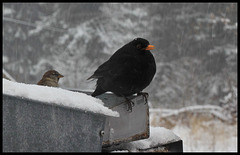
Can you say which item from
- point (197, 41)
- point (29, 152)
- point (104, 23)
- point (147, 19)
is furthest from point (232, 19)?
point (29, 152)

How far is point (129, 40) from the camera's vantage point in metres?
14.0

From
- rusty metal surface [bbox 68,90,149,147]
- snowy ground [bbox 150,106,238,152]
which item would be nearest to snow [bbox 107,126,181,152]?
rusty metal surface [bbox 68,90,149,147]

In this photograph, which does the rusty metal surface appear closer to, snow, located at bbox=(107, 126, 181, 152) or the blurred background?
snow, located at bbox=(107, 126, 181, 152)

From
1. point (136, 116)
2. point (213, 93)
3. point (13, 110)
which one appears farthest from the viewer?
point (213, 93)

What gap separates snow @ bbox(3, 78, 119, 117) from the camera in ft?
6.21

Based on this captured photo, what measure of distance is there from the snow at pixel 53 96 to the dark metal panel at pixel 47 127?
0.03m

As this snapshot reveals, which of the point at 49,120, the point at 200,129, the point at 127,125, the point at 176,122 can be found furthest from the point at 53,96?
the point at 176,122

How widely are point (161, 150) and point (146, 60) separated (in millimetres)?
763

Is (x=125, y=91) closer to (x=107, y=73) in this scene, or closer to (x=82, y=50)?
(x=107, y=73)

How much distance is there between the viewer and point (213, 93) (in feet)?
44.9

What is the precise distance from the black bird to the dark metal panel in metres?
0.64

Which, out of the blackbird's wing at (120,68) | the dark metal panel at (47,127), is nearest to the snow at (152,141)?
the blackbird's wing at (120,68)

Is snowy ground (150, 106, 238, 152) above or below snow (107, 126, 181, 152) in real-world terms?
above

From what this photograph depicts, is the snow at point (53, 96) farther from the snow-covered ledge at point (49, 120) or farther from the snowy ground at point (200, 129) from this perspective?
the snowy ground at point (200, 129)
